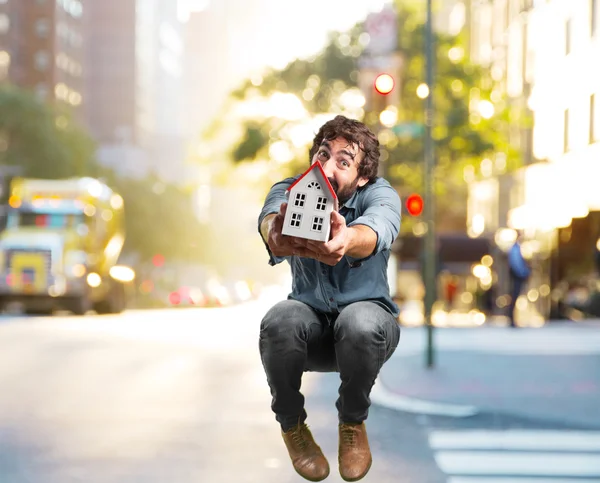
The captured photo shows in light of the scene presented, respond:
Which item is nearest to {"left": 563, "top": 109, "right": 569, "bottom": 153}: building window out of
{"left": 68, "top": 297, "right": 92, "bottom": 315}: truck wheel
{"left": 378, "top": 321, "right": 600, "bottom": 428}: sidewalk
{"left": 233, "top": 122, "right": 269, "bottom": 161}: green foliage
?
{"left": 233, "top": 122, "right": 269, "bottom": 161}: green foliage

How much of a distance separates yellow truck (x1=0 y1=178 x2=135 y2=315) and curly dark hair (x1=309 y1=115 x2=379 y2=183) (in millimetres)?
33023

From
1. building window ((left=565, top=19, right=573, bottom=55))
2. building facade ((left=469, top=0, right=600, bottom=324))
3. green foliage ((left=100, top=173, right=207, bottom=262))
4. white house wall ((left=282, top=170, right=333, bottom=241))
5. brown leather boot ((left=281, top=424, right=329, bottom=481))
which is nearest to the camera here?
white house wall ((left=282, top=170, right=333, bottom=241))

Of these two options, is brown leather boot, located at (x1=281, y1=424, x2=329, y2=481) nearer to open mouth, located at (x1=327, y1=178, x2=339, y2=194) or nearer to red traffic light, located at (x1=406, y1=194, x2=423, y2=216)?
open mouth, located at (x1=327, y1=178, x2=339, y2=194)

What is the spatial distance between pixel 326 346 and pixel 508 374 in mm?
18901

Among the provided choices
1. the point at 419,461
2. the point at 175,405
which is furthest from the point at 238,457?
the point at 175,405

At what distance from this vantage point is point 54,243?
35.1 m

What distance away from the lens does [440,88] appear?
5234 centimetres

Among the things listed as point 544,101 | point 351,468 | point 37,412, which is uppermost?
point 544,101

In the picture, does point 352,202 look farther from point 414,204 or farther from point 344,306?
point 414,204

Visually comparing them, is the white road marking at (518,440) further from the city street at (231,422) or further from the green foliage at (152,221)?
the green foliage at (152,221)

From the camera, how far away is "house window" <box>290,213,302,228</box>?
90.7 inches

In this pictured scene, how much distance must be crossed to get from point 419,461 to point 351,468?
1159cm

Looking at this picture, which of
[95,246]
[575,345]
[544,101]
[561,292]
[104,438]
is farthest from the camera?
[544,101]

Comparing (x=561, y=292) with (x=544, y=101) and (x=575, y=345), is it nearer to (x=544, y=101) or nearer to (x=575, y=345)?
(x=544, y=101)
